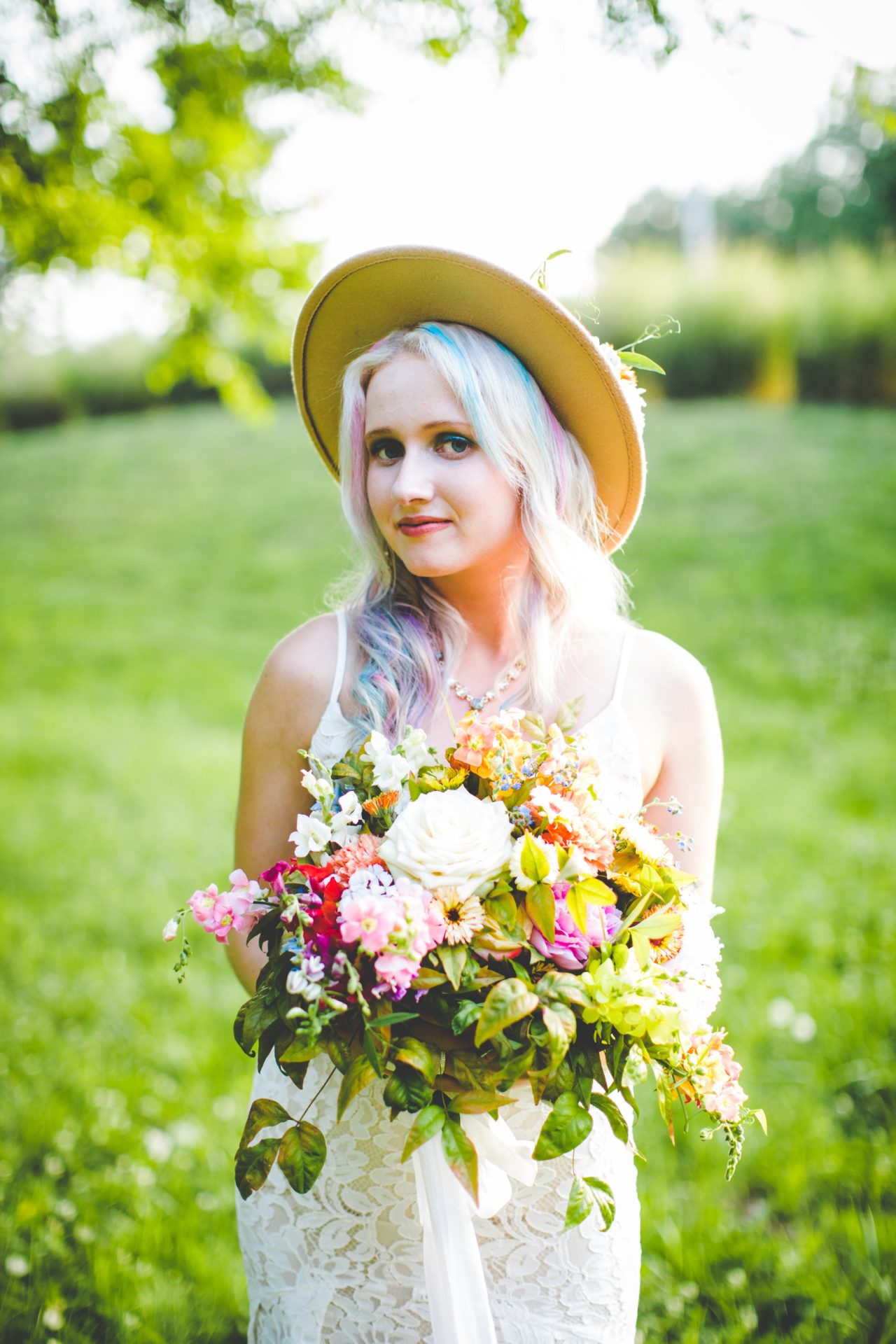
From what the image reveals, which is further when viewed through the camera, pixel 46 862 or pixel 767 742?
pixel 767 742

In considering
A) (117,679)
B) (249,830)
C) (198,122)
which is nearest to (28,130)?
(198,122)

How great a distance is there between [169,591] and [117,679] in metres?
2.63

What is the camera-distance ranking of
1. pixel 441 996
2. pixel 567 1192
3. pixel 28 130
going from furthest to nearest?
1. pixel 28 130
2. pixel 567 1192
3. pixel 441 996

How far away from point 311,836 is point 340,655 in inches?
29.8

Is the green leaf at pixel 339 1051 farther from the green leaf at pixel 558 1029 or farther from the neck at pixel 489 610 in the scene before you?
the neck at pixel 489 610

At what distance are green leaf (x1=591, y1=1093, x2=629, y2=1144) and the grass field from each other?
174cm

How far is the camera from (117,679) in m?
9.84

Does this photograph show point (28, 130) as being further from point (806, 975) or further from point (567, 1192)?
point (806, 975)

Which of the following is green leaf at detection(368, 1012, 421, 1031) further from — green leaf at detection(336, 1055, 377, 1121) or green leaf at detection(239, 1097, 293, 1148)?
green leaf at detection(239, 1097, 293, 1148)

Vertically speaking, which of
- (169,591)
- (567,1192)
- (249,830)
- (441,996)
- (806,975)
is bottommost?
(169,591)

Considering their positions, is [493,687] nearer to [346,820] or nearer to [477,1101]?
[346,820]

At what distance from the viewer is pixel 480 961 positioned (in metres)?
1.51

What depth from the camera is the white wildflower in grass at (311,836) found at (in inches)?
62.2

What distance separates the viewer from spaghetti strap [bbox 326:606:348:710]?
7.29 ft
